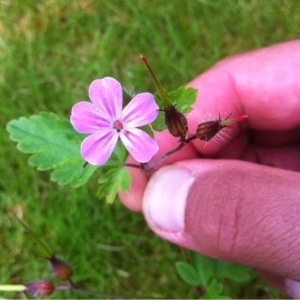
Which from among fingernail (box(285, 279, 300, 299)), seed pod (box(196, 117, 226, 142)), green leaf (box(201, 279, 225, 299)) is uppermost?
seed pod (box(196, 117, 226, 142))

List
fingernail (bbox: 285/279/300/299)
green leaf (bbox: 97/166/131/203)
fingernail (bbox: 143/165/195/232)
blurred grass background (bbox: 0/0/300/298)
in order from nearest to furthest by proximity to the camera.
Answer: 1. green leaf (bbox: 97/166/131/203)
2. fingernail (bbox: 143/165/195/232)
3. fingernail (bbox: 285/279/300/299)
4. blurred grass background (bbox: 0/0/300/298)

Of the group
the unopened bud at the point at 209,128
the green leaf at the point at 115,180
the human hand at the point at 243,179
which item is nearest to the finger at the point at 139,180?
the human hand at the point at 243,179

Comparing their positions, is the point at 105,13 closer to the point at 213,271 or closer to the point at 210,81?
the point at 210,81

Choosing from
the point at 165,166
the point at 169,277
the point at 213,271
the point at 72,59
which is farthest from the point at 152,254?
the point at 72,59

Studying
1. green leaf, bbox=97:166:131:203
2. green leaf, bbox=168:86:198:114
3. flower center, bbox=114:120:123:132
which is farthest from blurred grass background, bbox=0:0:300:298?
flower center, bbox=114:120:123:132

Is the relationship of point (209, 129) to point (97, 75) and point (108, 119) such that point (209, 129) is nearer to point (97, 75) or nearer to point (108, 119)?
point (108, 119)

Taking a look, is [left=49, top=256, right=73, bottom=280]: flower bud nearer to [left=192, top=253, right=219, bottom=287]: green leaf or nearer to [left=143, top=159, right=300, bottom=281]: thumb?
[left=143, top=159, right=300, bottom=281]: thumb

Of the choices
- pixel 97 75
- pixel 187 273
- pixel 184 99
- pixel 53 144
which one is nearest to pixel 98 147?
pixel 184 99
